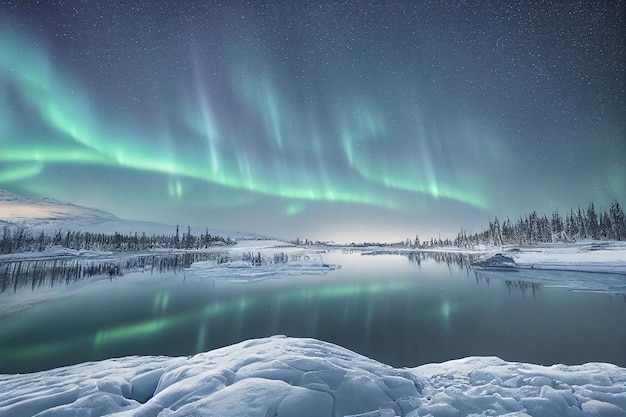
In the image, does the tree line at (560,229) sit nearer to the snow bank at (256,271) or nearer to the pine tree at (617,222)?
the pine tree at (617,222)

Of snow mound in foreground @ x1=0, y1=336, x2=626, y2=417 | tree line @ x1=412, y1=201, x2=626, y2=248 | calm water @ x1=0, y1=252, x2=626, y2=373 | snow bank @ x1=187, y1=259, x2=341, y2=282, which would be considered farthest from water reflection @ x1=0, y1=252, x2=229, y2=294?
tree line @ x1=412, y1=201, x2=626, y2=248

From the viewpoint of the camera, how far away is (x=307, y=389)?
5.89 meters

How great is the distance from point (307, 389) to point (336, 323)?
13.4 metres

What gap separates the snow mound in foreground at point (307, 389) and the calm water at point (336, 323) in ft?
16.7

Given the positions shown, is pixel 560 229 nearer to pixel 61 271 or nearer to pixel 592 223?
pixel 592 223

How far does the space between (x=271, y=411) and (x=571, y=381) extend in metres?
7.62

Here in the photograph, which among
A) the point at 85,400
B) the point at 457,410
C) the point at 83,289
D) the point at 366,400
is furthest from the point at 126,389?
the point at 83,289

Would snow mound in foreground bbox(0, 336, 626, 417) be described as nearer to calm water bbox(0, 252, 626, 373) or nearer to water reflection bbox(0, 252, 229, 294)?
calm water bbox(0, 252, 626, 373)

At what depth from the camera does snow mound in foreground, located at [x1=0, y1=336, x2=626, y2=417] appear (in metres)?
5.62

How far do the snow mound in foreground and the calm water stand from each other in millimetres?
5089

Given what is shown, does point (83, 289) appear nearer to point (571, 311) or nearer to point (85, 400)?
point (85, 400)

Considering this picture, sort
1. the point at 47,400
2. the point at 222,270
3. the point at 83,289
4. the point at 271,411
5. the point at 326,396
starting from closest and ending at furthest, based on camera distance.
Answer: the point at 271,411
the point at 326,396
the point at 47,400
the point at 83,289
the point at 222,270

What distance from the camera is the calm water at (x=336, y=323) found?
13250mm

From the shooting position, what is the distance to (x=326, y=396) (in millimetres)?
5840
